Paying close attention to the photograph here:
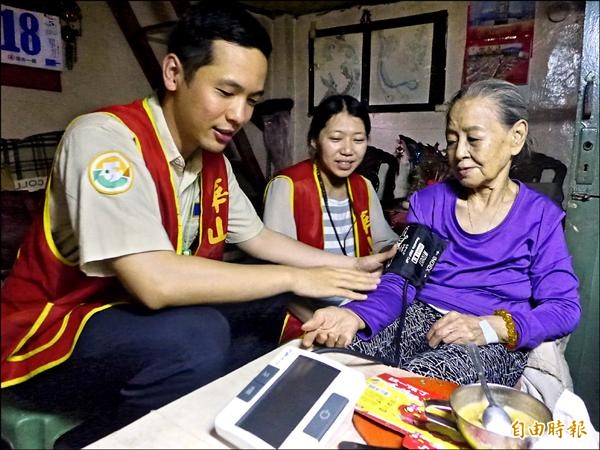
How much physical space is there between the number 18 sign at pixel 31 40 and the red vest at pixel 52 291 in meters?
0.18

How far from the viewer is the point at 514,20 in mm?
734

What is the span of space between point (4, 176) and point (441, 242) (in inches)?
38.3

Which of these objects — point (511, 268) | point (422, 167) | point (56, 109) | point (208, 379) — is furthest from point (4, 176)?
point (511, 268)

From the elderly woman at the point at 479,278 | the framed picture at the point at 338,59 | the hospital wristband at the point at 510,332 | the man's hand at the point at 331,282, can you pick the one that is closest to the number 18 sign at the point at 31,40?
the framed picture at the point at 338,59

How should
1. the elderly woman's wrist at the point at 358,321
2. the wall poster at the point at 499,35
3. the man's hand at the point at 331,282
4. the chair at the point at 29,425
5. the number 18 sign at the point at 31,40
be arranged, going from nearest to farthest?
the number 18 sign at the point at 31,40 → the chair at the point at 29,425 → the wall poster at the point at 499,35 → the man's hand at the point at 331,282 → the elderly woman's wrist at the point at 358,321

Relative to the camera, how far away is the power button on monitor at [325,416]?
57 centimetres

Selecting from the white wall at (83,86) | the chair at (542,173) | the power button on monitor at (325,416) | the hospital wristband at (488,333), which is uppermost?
the white wall at (83,86)

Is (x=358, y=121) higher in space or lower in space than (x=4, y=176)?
higher

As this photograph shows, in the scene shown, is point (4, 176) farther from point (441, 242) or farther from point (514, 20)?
point (441, 242)

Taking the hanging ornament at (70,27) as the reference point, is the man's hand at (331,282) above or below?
below

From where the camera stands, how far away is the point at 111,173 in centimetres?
72

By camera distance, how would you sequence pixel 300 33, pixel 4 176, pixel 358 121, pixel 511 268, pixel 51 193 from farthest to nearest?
pixel 511 268
pixel 358 121
pixel 300 33
pixel 51 193
pixel 4 176

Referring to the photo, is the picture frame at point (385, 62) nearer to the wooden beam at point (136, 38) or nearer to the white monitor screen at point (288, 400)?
the wooden beam at point (136, 38)

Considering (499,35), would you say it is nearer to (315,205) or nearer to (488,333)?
(315,205)
